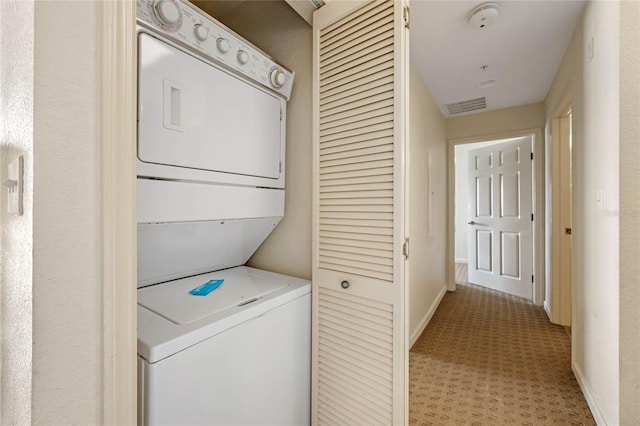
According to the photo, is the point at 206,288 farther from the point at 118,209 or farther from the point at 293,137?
the point at 293,137

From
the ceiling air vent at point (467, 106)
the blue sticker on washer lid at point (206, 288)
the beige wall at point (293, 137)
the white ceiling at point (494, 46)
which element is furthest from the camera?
the ceiling air vent at point (467, 106)

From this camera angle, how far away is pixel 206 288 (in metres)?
1.21

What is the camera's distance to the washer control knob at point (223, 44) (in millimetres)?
1122

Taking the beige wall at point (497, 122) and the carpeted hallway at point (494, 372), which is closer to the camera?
the carpeted hallway at point (494, 372)

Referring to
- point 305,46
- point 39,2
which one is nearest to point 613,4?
point 305,46

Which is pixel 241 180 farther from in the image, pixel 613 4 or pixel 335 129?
pixel 613 4

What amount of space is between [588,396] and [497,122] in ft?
9.48

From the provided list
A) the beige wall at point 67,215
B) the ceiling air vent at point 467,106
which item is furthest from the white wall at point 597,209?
the beige wall at point 67,215

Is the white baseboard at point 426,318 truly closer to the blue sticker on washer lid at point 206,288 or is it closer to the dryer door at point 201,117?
the blue sticker on washer lid at point 206,288

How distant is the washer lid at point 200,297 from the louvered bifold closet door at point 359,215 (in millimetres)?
299

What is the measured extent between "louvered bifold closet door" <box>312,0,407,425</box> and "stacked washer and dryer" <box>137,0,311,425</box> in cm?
16

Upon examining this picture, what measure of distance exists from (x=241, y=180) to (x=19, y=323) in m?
0.85

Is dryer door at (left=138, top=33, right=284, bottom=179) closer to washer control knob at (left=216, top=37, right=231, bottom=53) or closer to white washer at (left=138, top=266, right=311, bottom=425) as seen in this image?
washer control knob at (left=216, top=37, right=231, bottom=53)

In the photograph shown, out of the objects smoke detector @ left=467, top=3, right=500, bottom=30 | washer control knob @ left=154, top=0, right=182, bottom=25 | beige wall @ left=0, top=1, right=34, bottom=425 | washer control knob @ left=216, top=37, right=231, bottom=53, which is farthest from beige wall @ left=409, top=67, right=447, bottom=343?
beige wall @ left=0, top=1, right=34, bottom=425
